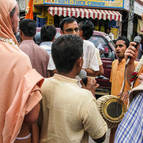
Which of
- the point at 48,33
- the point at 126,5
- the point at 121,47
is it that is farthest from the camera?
the point at 126,5

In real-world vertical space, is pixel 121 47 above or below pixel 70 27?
below

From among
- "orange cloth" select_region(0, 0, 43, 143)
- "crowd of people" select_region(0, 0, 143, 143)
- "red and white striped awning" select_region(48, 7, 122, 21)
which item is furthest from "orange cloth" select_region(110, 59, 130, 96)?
"red and white striped awning" select_region(48, 7, 122, 21)

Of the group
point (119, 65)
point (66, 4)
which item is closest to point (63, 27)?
point (119, 65)

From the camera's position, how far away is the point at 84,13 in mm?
13250

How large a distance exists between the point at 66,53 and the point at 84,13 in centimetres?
1199

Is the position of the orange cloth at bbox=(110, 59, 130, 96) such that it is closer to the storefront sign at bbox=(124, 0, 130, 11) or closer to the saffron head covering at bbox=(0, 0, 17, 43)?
the saffron head covering at bbox=(0, 0, 17, 43)

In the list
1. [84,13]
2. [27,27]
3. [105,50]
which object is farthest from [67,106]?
[84,13]

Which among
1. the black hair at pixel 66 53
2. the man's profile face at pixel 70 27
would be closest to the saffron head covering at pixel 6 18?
the black hair at pixel 66 53

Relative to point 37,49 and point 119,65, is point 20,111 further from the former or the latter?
point 119,65

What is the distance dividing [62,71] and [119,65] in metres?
2.33

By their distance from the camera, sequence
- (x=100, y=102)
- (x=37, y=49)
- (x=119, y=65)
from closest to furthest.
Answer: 1. (x=100, y=102)
2. (x=37, y=49)
3. (x=119, y=65)

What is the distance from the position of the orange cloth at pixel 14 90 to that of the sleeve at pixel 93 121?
1.12 ft

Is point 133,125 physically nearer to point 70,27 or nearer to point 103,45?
point 70,27

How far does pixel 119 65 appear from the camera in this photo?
389 cm
